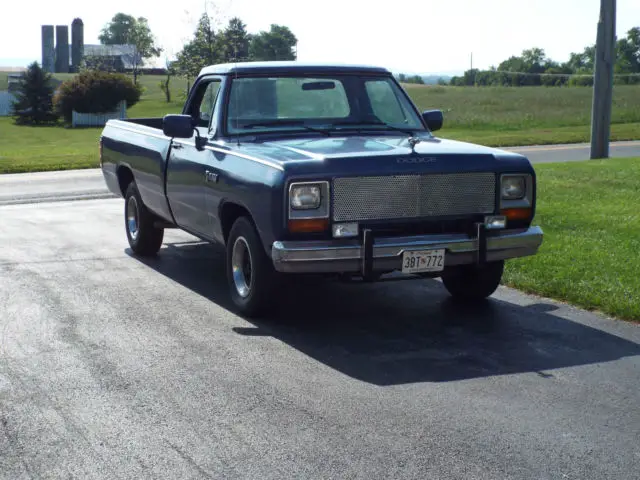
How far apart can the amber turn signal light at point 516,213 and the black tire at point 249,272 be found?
1776mm

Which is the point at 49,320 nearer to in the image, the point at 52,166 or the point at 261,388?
the point at 261,388

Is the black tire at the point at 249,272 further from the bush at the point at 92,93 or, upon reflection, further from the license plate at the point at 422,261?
the bush at the point at 92,93

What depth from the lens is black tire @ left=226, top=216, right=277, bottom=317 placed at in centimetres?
751

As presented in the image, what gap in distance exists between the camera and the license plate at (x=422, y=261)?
707 cm

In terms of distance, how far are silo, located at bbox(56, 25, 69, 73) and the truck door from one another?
155238 millimetres

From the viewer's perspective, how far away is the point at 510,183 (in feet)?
24.9

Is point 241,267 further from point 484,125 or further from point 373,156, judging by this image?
point 484,125

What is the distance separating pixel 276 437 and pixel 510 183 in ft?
10.9

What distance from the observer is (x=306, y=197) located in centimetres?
705

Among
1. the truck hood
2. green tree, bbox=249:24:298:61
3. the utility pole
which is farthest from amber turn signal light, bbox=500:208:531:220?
green tree, bbox=249:24:298:61

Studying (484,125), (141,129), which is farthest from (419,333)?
(484,125)

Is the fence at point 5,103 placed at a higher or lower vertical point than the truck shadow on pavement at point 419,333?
higher

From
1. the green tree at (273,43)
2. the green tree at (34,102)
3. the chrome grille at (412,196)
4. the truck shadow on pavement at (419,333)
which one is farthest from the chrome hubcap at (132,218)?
the green tree at (273,43)

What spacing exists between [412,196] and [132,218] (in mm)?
4649
